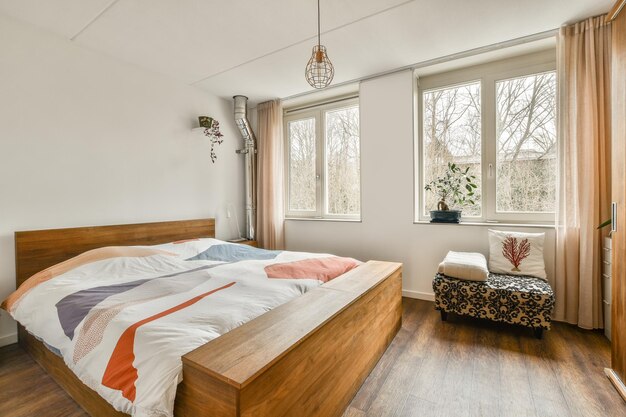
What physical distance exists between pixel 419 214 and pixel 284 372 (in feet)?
8.83

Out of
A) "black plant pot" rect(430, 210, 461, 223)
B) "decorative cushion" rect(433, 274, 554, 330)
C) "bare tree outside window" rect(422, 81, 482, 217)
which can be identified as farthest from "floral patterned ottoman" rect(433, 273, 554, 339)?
"bare tree outside window" rect(422, 81, 482, 217)

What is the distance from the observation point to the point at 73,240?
2.50 metres

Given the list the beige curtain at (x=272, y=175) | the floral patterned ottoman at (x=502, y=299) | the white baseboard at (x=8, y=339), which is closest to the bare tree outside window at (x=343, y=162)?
the beige curtain at (x=272, y=175)

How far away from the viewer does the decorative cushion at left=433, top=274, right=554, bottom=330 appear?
2195 millimetres

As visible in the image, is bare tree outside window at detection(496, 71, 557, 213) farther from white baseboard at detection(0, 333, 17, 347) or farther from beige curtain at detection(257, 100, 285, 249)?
white baseboard at detection(0, 333, 17, 347)

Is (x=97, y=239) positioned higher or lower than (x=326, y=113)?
lower

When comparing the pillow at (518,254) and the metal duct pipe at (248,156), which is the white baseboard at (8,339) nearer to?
the metal duct pipe at (248,156)

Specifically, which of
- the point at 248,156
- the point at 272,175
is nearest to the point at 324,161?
the point at 272,175

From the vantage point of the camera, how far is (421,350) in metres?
2.12

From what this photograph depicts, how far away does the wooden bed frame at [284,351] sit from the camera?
3.22 ft

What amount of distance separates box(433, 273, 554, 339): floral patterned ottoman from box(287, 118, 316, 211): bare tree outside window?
2.07 m

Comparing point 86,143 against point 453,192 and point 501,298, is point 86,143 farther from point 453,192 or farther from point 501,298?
point 501,298

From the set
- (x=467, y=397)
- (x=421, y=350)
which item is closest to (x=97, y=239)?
(x=421, y=350)

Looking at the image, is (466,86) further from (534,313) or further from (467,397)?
(467,397)
